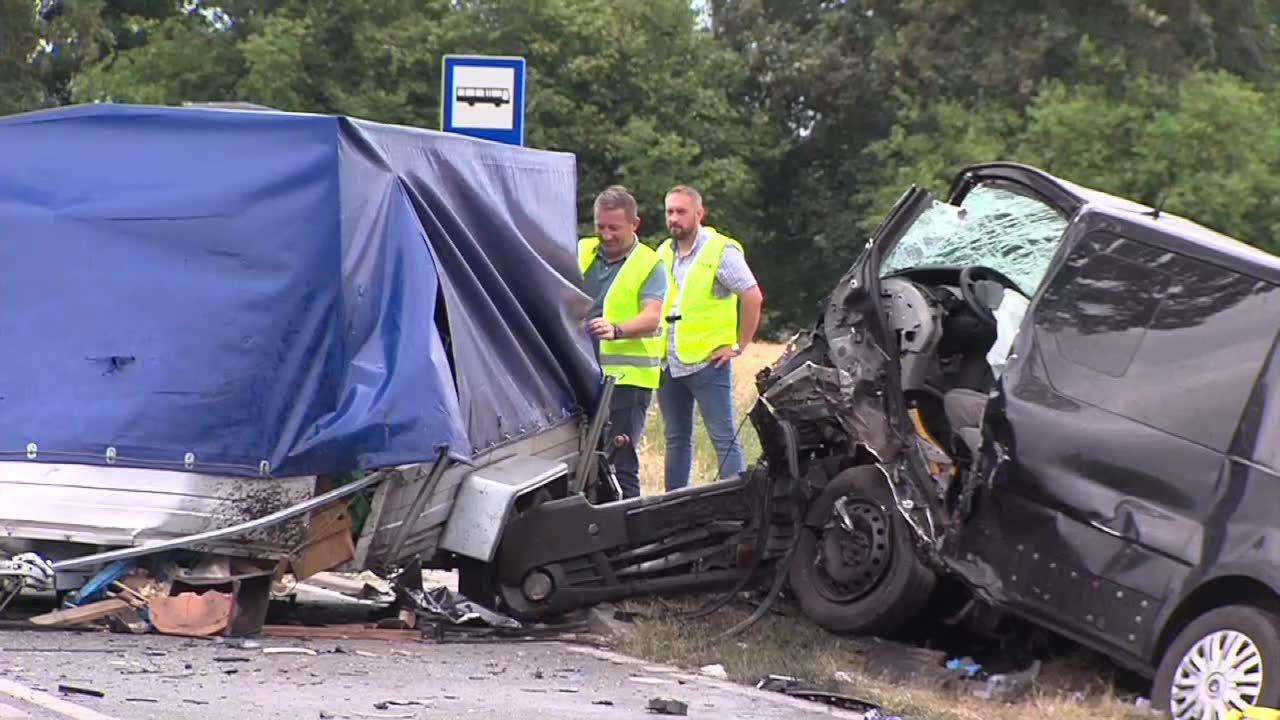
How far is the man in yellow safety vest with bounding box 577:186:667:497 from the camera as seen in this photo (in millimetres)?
10438

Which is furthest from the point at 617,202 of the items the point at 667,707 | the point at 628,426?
the point at 667,707

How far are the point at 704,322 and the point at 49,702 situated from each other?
15.8 ft

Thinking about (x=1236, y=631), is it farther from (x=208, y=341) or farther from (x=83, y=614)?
(x=83, y=614)

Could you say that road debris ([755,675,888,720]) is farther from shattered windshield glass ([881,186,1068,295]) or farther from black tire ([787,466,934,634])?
shattered windshield glass ([881,186,1068,295])

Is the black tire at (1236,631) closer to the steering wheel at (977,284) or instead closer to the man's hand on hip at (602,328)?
the steering wheel at (977,284)

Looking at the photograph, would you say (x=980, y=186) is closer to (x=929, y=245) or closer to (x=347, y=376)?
(x=929, y=245)

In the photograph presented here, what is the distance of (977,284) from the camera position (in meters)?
8.17

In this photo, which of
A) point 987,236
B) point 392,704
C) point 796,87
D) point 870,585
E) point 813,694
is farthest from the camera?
point 796,87

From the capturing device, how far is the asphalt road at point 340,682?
21.4 feet

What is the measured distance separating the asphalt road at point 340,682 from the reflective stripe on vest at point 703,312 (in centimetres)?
260

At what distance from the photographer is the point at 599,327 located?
32.7 feet

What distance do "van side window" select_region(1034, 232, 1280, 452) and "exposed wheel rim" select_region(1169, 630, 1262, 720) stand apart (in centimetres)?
66

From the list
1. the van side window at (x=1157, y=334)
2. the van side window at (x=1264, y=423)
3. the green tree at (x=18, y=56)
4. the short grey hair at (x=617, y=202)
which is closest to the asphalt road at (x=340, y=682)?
the van side window at (x=1157, y=334)

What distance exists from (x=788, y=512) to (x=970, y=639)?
3.06 feet
